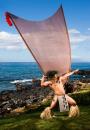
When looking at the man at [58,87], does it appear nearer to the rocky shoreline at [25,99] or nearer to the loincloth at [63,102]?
the loincloth at [63,102]

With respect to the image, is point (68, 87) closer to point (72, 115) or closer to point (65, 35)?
point (65, 35)

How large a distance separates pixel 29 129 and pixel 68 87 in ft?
56.7

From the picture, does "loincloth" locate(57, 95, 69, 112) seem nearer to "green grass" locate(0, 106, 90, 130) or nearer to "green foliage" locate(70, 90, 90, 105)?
"green grass" locate(0, 106, 90, 130)

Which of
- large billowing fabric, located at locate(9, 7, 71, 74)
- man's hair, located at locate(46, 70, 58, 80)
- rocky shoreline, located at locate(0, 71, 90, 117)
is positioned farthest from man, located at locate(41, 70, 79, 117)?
rocky shoreline, located at locate(0, 71, 90, 117)

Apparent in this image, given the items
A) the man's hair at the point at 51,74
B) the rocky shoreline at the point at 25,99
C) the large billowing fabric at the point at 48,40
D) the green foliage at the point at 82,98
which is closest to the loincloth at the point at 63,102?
the man's hair at the point at 51,74

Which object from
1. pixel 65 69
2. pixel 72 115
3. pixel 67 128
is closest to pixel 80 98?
pixel 65 69

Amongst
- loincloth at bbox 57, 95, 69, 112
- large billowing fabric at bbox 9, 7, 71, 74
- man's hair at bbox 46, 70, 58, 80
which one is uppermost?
large billowing fabric at bbox 9, 7, 71, 74

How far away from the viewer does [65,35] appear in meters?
15.5

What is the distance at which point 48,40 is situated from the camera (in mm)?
14430

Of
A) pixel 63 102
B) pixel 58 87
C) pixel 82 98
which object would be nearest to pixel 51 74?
pixel 58 87

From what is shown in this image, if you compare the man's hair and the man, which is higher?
the man's hair

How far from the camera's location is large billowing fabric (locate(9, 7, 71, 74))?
13.2 metres

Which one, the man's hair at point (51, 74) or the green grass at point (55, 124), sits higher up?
Answer: the man's hair at point (51, 74)

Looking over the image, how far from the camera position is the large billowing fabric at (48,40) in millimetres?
13195
